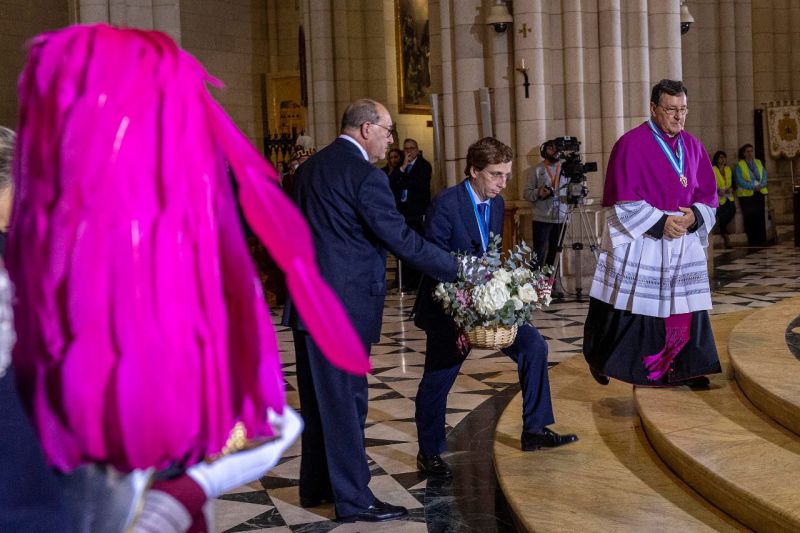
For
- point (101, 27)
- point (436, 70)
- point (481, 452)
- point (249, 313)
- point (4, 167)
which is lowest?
point (481, 452)

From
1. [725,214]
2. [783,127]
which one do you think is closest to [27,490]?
[725,214]

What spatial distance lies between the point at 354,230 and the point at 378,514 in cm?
121

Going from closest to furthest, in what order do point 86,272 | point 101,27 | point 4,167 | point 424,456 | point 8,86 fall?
1. point 86,272
2. point 101,27
3. point 4,167
4. point 424,456
5. point 8,86

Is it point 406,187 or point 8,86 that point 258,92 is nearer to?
point 8,86

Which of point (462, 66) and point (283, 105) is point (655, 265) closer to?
point (462, 66)

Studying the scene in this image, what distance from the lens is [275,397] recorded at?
1.49m

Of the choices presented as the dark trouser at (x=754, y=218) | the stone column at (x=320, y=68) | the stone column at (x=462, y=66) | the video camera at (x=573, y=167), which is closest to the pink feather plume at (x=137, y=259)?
the video camera at (x=573, y=167)

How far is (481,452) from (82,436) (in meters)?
4.47

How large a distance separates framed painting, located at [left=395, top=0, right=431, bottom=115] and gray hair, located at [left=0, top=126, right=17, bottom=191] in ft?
52.2

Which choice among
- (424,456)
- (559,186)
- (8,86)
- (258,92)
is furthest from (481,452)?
(258,92)

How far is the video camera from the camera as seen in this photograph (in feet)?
35.8

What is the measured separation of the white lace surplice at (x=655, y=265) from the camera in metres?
5.56

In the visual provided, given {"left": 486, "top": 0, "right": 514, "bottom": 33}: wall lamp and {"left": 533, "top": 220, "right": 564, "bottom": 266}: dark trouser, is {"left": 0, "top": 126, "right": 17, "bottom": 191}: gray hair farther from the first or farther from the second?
{"left": 486, "top": 0, "right": 514, "bottom": 33}: wall lamp

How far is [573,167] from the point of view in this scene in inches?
429
